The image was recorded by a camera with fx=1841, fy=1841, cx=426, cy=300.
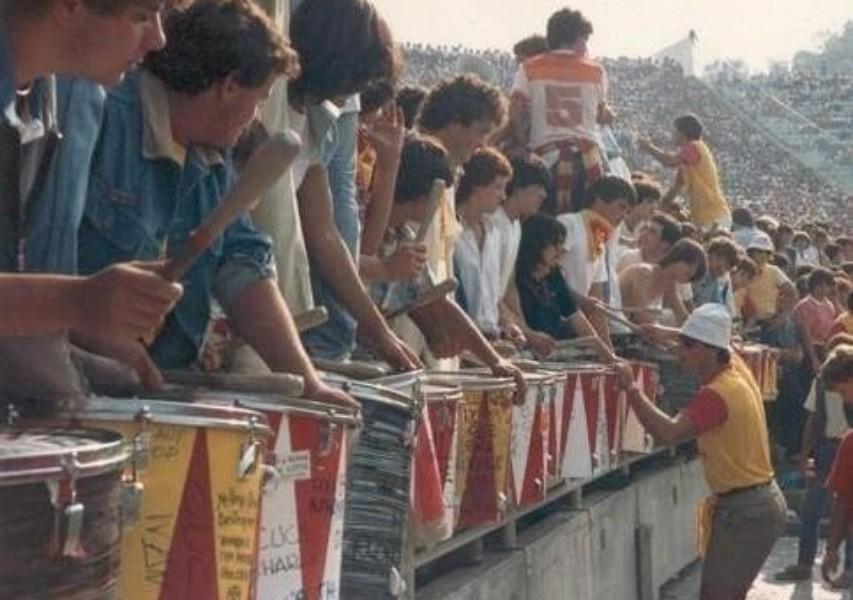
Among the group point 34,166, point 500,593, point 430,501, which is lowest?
point 500,593

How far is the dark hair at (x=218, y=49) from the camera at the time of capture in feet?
13.4

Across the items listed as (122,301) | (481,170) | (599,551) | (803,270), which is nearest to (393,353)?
(122,301)

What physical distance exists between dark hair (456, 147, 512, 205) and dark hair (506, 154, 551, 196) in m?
0.94

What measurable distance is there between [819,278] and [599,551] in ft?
25.3

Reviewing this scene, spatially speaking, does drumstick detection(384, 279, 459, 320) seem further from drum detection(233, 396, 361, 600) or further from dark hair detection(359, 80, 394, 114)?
drum detection(233, 396, 361, 600)

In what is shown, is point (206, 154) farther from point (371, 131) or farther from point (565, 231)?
point (565, 231)

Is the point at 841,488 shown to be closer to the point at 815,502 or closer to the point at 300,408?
the point at 815,502

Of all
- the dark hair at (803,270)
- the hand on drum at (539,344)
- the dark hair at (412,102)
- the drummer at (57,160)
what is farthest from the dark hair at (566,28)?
the drummer at (57,160)

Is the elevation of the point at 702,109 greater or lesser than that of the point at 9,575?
greater

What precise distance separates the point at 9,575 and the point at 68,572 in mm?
118

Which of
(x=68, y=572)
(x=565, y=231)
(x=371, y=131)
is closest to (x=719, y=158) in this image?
(x=565, y=231)

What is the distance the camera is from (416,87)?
7.60 m

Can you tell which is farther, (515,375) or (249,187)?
(515,375)

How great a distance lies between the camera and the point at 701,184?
58.6ft
